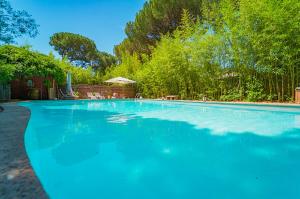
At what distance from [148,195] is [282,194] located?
3.40ft

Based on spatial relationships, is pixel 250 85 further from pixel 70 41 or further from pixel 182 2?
pixel 70 41

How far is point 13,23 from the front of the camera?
5984 millimetres

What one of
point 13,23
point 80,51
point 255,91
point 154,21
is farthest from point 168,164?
point 80,51

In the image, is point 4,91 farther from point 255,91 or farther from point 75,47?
point 75,47

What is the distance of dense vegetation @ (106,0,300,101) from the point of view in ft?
24.1

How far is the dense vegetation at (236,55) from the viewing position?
24.1ft

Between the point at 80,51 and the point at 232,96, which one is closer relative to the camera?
the point at 232,96

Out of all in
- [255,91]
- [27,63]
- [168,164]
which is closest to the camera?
[168,164]

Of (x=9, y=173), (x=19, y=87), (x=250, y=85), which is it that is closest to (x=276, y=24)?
(x=250, y=85)

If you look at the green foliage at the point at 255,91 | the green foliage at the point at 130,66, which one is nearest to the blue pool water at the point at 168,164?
the green foliage at the point at 255,91

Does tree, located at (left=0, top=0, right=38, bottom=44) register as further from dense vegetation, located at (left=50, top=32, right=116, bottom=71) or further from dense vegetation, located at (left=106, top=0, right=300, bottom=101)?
dense vegetation, located at (left=50, top=32, right=116, bottom=71)

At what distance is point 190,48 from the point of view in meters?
11.1

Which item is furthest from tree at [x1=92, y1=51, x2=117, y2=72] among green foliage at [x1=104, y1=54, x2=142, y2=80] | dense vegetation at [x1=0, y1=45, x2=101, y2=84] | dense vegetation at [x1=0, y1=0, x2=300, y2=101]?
dense vegetation at [x1=0, y1=45, x2=101, y2=84]

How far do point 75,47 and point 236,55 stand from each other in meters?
25.7
